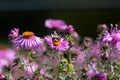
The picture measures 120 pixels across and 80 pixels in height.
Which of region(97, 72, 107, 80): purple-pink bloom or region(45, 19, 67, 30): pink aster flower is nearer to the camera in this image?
region(97, 72, 107, 80): purple-pink bloom

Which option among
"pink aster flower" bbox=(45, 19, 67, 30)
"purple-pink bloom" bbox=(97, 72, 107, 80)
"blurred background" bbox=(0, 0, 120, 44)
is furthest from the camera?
"blurred background" bbox=(0, 0, 120, 44)

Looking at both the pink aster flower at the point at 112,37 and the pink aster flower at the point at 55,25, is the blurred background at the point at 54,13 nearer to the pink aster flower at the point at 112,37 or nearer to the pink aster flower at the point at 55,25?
the pink aster flower at the point at 55,25

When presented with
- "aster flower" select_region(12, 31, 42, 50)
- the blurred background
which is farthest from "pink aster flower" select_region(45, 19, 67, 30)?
the blurred background

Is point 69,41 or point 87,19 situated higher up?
point 87,19

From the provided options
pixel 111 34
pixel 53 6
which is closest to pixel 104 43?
pixel 111 34

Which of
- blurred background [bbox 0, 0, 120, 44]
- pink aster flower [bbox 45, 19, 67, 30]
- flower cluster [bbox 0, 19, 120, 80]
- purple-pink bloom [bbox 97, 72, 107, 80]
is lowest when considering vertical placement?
purple-pink bloom [bbox 97, 72, 107, 80]

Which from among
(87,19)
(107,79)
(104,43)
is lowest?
(107,79)

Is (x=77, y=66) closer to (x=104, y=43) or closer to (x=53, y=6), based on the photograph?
(x=104, y=43)

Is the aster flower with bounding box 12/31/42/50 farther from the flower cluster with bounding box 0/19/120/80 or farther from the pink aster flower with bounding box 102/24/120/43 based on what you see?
A: the pink aster flower with bounding box 102/24/120/43

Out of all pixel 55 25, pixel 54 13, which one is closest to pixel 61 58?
pixel 55 25
